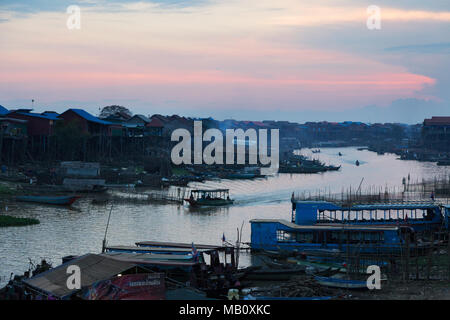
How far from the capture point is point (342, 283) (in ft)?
43.4

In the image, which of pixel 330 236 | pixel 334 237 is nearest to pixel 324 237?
pixel 330 236

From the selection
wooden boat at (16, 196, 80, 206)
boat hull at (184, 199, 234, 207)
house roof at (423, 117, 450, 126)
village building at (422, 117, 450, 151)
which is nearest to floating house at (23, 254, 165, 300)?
wooden boat at (16, 196, 80, 206)

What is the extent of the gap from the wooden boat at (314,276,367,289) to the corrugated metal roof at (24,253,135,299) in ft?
13.8

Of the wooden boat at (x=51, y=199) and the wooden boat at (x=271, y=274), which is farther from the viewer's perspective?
the wooden boat at (x=51, y=199)

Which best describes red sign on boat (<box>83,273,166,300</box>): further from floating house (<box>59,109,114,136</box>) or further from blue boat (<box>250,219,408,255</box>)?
floating house (<box>59,109,114,136</box>)

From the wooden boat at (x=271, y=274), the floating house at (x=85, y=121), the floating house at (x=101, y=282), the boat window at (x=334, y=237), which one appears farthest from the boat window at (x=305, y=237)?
the floating house at (x=85, y=121)

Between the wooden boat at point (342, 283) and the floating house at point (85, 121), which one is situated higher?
the floating house at point (85, 121)

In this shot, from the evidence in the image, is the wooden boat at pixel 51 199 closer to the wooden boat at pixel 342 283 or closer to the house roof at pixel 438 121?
the wooden boat at pixel 342 283

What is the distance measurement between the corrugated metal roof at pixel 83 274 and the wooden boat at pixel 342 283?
13.8ft

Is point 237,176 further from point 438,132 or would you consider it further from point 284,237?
point 438,132

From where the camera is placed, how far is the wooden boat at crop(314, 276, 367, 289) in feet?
42.9

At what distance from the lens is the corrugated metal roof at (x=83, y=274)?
448 inches
